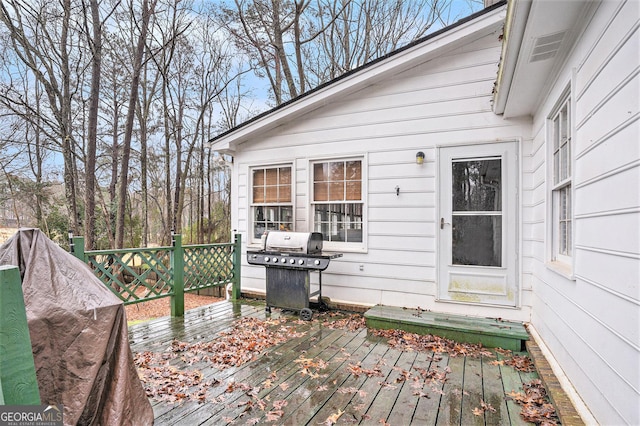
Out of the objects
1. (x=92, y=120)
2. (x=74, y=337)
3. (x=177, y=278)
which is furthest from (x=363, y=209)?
(x=92, y=120)

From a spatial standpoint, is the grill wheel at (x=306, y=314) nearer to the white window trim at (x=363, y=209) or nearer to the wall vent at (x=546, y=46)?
the white window trim at (x=363, y=209)

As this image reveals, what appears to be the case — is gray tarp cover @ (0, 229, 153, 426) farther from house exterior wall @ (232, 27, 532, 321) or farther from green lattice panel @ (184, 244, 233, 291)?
house exterior wall @ (232, 27, 532, 321)

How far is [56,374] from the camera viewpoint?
1.74 meters

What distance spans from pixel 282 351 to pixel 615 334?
2.62 metres

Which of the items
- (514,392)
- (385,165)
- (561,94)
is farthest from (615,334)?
(385,165)

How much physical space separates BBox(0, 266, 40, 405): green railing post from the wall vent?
3.21 m

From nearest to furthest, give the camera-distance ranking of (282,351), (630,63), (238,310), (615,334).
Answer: (630,63) < (615,334) < (282,351) < (238,310)

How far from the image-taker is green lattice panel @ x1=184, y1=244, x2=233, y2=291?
5.05 m

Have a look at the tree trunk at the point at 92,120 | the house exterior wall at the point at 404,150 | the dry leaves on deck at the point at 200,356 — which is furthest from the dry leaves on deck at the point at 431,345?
the tree trunk at the point at 92,120

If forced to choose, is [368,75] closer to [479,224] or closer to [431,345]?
[479,224]

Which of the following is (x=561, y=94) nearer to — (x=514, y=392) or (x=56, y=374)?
(x=514, y=392)

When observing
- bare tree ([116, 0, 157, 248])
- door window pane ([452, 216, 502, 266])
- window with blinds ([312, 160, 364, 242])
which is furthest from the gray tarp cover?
bare tree ([116, 0, 157, 248])

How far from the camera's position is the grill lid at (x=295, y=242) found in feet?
14.8

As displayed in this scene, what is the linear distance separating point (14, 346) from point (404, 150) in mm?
4171
